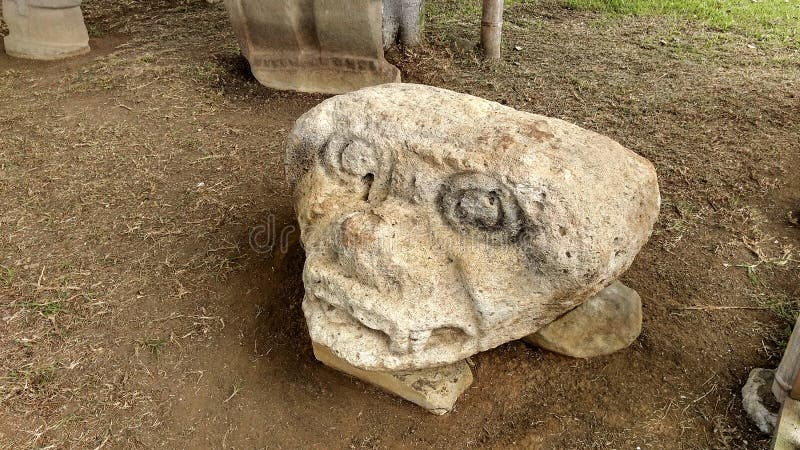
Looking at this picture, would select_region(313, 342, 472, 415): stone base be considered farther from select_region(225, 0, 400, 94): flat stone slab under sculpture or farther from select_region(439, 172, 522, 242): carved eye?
select_region(225, 0, 400, 94): flat stone slab under sculpture

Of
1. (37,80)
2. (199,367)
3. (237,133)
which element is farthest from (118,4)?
(199,367)

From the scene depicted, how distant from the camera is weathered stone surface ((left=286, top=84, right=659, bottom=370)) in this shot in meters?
1.80

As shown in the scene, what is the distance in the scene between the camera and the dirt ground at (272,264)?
216cm

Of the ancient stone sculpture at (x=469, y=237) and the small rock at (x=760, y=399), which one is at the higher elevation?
the ancient stone sculpture at (x=469, y=237)

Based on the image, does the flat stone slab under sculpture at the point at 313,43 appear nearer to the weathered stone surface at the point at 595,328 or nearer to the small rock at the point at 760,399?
the weathered stone surface at the point at 595,328

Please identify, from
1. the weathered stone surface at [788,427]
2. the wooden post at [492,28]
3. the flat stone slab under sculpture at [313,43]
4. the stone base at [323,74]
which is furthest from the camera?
the wooden post at [492,28]

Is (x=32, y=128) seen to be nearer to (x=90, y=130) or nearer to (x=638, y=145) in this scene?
(x=90, y=130)

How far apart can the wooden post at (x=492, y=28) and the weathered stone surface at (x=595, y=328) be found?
2951 millimetres

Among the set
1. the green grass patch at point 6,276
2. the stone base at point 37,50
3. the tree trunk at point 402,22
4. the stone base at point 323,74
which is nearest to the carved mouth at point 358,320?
the green grass patch at point 6,276

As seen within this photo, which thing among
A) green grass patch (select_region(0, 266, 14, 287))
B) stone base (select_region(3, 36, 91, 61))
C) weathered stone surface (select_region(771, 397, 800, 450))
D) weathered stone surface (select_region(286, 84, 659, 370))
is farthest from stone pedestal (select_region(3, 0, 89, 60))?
weathered stone surface (select_region(771, 397, 800, 450))

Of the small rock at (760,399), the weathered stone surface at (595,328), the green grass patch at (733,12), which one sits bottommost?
the green grass patch at (733,12)

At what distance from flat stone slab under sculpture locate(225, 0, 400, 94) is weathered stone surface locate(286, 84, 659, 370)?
225 centimetres

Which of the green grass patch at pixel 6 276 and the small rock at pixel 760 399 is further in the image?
the green grass patch at pixel 6 276

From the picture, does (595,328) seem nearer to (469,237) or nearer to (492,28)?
(469,237)
